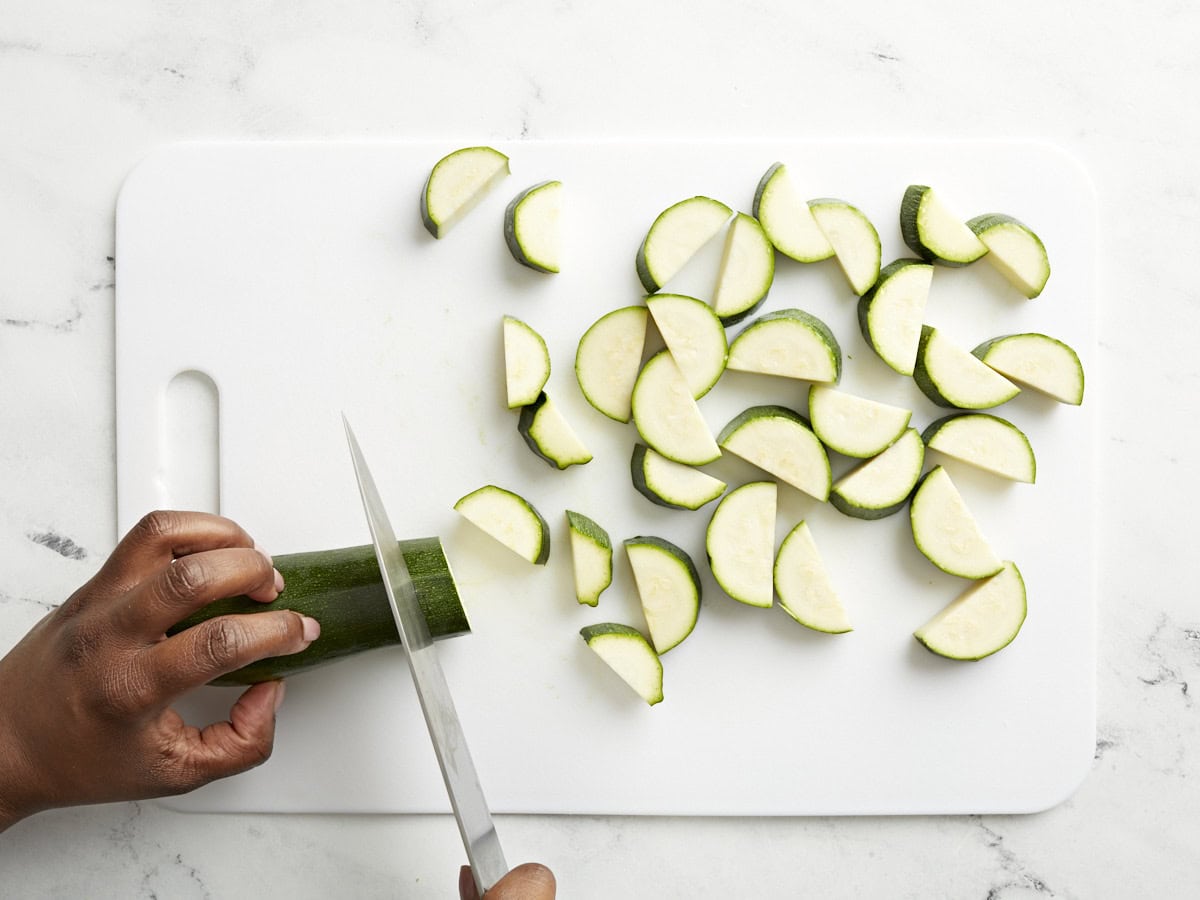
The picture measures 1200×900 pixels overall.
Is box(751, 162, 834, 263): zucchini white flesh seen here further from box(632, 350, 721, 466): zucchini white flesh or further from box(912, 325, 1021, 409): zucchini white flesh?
box(632, 350, 721, 466): zucchini white flesh

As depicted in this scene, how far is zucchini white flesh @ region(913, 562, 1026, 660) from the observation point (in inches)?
107

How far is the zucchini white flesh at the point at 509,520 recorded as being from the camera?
2.71 meters

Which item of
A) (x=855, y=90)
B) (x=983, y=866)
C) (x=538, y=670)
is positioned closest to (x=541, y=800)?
(x=538, y=670)

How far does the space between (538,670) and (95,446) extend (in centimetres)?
143

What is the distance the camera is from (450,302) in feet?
9.22

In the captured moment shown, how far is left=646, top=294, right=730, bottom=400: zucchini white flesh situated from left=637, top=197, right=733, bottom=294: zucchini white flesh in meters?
0.08

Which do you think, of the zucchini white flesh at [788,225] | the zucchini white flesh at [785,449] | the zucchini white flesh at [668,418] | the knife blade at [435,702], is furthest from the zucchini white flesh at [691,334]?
the knife blade at [435,702]

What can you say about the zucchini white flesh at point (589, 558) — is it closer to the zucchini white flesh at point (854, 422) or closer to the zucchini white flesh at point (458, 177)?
the zucchini white flesh at point (854, 422)

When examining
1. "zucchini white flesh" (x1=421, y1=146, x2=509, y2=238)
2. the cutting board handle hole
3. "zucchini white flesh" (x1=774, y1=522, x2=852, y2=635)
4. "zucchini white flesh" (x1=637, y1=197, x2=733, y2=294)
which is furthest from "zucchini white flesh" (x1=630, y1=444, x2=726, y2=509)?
the cutting board handle hole

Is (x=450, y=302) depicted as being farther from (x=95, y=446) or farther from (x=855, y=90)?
(x=855, y=90)

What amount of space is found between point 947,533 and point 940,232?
32.1 inches

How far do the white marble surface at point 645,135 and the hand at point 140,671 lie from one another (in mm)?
406

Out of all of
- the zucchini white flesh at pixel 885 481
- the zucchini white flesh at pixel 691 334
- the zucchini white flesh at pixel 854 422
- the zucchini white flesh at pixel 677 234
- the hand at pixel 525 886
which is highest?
the zucchini white flesh at pixel 677 234

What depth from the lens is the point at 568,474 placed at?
9.18ft
